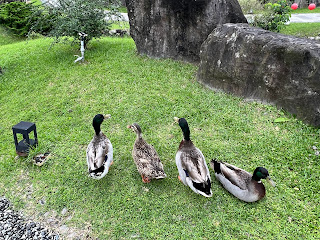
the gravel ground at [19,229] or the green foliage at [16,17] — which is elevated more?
the green foliage at [16,17]

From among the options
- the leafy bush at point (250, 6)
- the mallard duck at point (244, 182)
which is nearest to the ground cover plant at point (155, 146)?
the mallard duck at point (244, 182)

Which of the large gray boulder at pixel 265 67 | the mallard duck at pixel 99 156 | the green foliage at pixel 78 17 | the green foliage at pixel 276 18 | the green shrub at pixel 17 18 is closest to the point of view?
the mallard duck at pixel 99 156

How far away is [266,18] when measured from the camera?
405 inches

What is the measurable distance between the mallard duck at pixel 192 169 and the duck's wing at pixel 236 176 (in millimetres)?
306

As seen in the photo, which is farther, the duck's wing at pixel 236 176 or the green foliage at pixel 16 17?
the green foliage at pixel 16 17

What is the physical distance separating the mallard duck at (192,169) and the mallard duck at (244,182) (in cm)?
33

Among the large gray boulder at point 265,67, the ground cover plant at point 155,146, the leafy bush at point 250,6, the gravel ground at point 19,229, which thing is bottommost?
the gravel ground at point 19,229

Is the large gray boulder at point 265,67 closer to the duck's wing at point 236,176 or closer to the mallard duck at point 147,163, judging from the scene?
the duck's wing at point 236,176

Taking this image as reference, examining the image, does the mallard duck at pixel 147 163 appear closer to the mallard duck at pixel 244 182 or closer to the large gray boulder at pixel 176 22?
the mallard duck at pixel 244 182

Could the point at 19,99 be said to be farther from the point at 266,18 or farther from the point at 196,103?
the point at 266,18

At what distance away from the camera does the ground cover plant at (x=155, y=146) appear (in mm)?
3896

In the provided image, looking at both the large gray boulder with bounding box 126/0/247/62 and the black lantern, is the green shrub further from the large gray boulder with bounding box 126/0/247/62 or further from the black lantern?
the black lantern

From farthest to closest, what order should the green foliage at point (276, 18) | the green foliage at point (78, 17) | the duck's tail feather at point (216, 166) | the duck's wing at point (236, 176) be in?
the green foliage at point (276, 18)
the green foliage at point (78, 17)
the duck's tail feather at point (216, 166)
the duck's wing at point (236, 176)

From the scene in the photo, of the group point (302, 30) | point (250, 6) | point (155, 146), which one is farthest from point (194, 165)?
point (250, 6)
